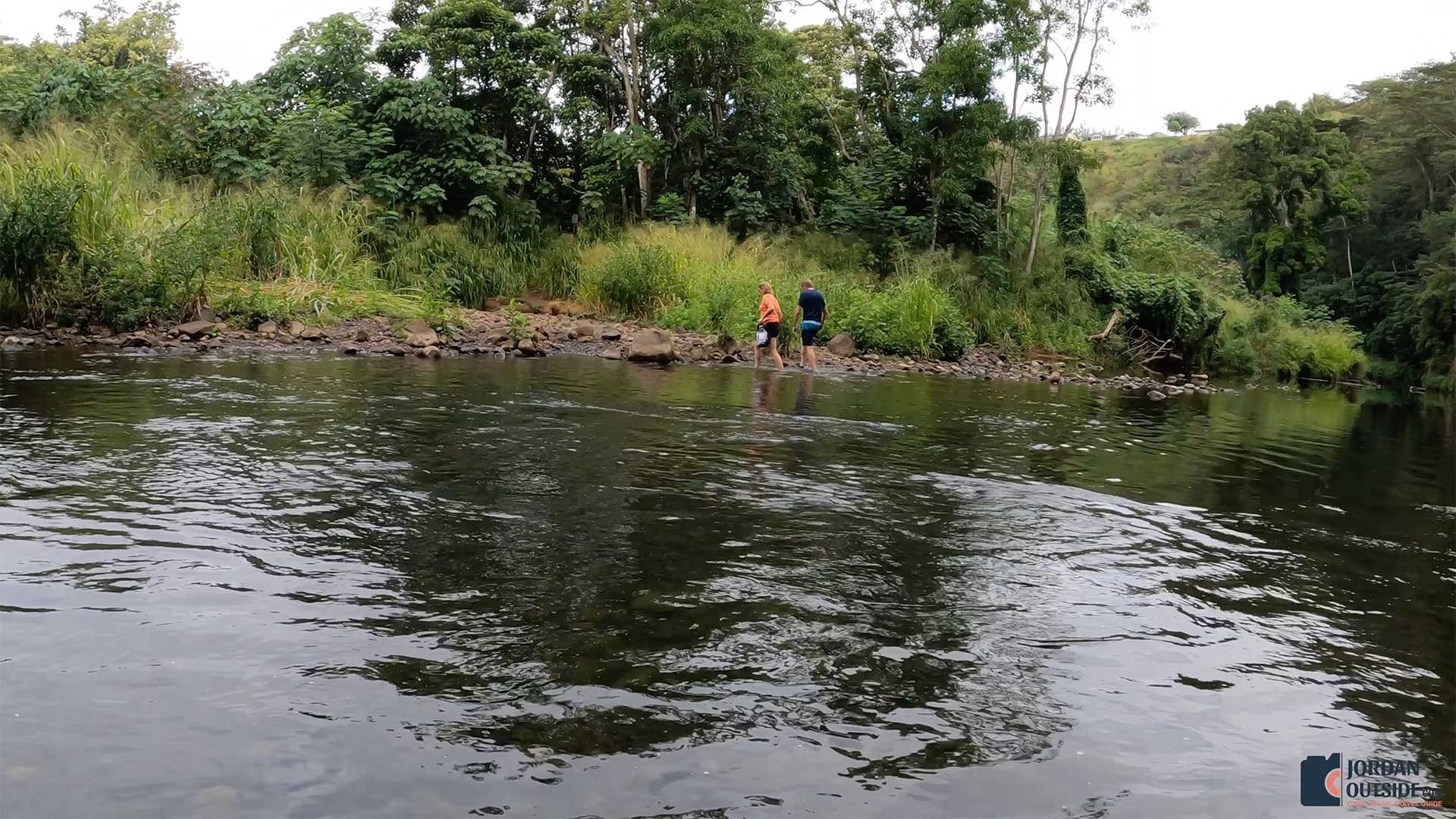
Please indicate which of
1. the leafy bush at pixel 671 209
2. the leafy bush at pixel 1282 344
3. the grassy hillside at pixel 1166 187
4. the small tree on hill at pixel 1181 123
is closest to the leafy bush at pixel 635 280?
the leafy bush at pixel 671 209

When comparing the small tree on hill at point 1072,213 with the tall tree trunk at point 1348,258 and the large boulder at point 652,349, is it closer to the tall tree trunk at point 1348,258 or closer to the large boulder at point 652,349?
the large boulder at point 652,349

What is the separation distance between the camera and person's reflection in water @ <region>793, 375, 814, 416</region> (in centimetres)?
1259

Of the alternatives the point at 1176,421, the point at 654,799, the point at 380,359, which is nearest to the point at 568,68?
the point at 380,359

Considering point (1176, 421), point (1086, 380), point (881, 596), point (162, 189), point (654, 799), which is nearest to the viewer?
point (654, 799)

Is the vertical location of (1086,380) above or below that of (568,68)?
below

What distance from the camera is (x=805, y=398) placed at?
1411 centimetres

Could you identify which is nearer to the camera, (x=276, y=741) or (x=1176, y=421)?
(x=276, y=741)

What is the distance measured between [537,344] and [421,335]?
2109 mm

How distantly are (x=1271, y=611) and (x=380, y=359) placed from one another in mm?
13527

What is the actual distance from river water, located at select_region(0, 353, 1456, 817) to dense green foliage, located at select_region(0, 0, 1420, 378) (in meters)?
12.4

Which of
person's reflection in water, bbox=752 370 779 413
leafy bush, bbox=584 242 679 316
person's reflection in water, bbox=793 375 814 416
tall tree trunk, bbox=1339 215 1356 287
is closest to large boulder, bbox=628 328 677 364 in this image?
person's reflection in water, bbox=752 370 779 413

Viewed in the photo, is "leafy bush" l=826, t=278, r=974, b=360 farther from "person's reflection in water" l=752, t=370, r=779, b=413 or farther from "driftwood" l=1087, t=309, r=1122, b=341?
"person's reflection in water" l=752, t=370, r=779, b=413

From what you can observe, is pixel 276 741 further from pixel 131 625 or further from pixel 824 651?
pixel 824 651

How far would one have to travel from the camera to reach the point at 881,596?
5137mm
